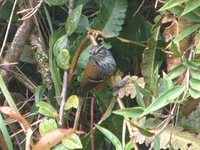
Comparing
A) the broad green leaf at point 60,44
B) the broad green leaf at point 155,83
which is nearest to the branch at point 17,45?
the broad green leaf at point 60,44

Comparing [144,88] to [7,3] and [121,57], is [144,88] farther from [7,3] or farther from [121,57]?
[7,3]

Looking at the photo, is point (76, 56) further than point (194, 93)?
Yes

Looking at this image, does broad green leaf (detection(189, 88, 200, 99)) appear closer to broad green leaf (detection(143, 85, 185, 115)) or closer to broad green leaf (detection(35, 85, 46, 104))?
broad green leaf (detection(143, 85, 185, 115))

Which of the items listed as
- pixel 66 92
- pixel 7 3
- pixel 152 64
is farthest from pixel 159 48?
pixel 7 3

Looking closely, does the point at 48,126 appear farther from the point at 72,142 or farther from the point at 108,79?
the point at 108,79

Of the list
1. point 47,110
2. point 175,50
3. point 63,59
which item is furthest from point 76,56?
point 175,50

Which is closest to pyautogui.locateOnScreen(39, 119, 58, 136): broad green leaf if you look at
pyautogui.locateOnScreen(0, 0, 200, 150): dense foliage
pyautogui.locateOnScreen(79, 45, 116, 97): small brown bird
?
pyautogui.locateOnScreen(0, 0, 200, 150): dense foliage
